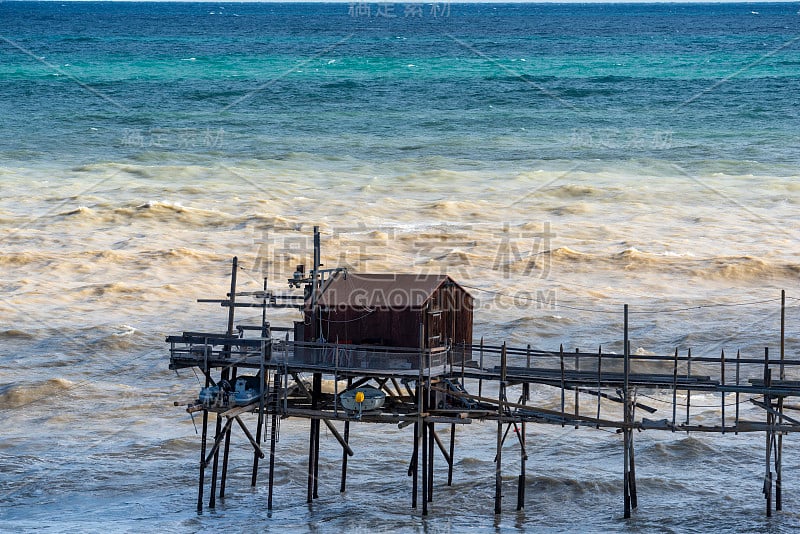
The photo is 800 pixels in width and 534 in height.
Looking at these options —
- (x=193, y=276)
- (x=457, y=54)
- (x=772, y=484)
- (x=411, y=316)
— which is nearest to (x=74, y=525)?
(x=411, y=316)

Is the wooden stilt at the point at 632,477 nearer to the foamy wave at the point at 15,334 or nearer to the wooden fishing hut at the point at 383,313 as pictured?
the wooden fishing hut at the point at 383,313

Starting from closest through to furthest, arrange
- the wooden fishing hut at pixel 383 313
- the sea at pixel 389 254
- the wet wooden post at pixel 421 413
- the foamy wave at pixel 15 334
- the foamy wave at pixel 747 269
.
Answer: the wet wooden post at pixel 421 413 → the wooden fishing hut at pixel 383 313 → the sea at pixel 389 254 → the foamy wave at pixel 15 334 → the foamy wave at pixel 747 269

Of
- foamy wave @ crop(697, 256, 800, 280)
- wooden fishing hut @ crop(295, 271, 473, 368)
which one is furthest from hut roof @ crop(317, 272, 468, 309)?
foamy wave @ crop(697, 256, 800, 280)

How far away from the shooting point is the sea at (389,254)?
112 feet

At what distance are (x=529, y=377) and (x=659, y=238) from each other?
3670cm

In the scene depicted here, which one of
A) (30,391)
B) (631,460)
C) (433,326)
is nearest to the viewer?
(631,460)

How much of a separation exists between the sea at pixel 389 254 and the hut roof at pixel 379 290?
18.9ft

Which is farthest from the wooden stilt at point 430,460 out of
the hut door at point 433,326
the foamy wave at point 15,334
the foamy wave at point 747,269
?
the foamy wave at point 747,269

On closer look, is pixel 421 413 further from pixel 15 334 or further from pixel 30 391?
pixel 15 334

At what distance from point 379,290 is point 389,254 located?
30403 millimetres

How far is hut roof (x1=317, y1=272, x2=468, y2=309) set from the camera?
32.1 m

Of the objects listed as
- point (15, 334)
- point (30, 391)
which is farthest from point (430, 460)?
point (15, 334)

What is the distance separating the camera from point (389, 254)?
63.1 metres

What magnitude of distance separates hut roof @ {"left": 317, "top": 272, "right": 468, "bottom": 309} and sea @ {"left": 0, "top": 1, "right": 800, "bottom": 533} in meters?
Result: 5.77
